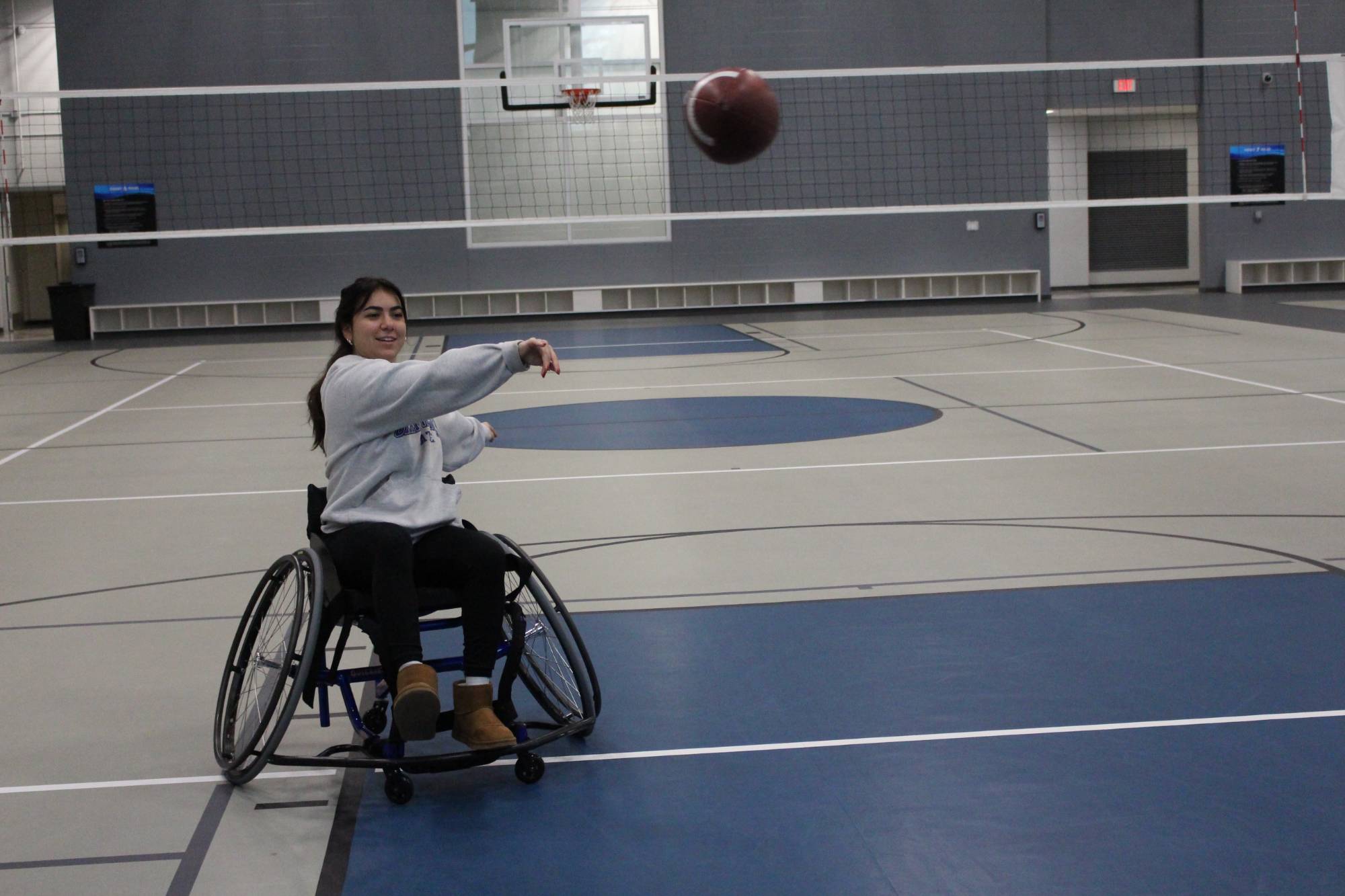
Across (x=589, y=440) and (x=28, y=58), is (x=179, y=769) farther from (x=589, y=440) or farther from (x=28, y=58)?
(x=28, y=58)

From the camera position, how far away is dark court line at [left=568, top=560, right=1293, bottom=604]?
447cm

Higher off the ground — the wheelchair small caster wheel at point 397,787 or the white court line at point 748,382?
the white court line at point 748,382

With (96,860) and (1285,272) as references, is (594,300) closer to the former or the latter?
(1285,272)

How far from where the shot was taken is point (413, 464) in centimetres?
315

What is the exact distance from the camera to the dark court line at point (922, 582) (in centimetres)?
447

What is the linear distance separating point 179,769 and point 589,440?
15.7 feet

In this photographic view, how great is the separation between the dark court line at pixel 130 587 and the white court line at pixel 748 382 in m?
5.02

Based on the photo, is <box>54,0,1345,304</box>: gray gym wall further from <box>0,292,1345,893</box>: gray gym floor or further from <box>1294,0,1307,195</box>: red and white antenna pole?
<box>0,292,1345,893</box>: gray gym floor

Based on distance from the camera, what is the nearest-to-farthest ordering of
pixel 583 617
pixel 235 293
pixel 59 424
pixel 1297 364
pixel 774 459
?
pixel 583 617, pixel 774 459, pixel 59 424, pixel 1297 364, pixel 235 293

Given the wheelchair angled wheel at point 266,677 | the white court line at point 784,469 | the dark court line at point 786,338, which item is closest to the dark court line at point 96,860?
the wheelchair angled wheel at point 266,677

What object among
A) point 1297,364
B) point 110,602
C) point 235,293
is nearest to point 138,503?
point 110,602

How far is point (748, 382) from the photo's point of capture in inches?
402

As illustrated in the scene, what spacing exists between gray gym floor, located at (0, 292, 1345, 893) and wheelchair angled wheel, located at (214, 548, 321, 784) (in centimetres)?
8

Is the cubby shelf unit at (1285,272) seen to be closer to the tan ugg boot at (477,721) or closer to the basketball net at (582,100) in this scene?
the basketball net at (582,100)
